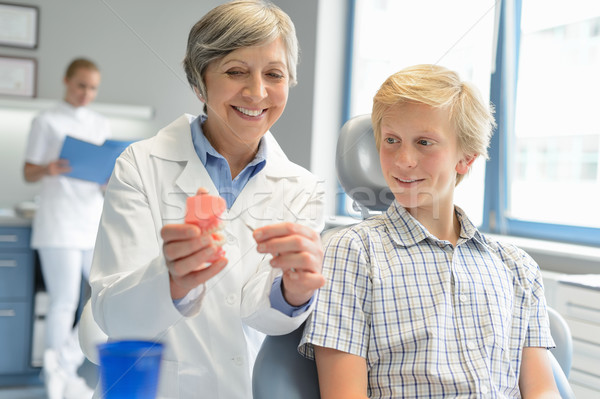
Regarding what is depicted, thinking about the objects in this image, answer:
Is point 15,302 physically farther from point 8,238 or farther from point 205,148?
point 205,148

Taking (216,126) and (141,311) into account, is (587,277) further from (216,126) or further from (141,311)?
(141,311)

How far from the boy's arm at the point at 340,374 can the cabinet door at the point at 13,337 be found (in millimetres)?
2213

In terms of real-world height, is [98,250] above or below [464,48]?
below

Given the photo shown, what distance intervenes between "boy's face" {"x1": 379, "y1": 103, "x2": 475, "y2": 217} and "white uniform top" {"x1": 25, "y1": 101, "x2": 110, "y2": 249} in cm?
181

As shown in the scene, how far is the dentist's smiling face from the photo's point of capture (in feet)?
3.02

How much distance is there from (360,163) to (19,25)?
8.76ft

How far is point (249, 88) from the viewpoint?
3.04 feet

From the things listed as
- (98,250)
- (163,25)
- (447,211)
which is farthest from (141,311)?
(163,25)

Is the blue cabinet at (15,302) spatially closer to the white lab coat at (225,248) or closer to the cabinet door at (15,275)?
the cabinet door at (15,275)

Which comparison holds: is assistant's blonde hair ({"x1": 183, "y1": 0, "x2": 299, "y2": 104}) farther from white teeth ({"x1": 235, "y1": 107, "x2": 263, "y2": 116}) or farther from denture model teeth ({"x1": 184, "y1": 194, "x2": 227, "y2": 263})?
denture model teeth ({"x1": 184, "y1": 194, "x2": 227, "y2": 263})

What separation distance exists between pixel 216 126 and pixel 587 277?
4.15ft

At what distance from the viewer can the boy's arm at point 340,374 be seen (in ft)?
2.85

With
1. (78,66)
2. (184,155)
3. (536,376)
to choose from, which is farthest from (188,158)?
(78,66)

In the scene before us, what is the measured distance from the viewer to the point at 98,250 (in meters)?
0.89
